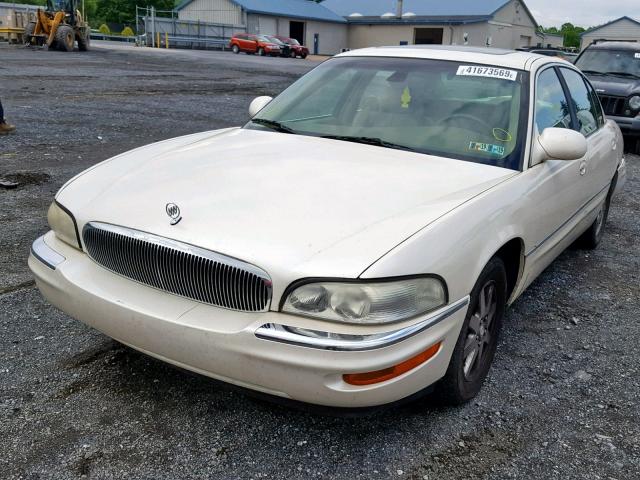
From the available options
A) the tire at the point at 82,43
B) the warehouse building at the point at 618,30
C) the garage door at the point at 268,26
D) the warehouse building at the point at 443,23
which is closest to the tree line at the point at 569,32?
the warehouse building at the point at 618,30

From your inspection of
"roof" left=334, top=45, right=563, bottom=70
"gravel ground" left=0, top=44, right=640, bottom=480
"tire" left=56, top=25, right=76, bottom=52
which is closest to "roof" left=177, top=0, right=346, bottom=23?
"tire" left=56, top=25, right=76, bottom=52

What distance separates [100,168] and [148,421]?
1329 mm

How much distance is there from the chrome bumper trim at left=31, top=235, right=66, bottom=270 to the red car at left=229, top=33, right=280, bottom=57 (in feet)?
132

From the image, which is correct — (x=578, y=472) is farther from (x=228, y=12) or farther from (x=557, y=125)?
(x=228, y=12)

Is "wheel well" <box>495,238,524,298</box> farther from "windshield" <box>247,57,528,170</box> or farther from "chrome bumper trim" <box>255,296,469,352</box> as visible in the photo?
"chrome bumper trim" <box>255,296,469,352</box>

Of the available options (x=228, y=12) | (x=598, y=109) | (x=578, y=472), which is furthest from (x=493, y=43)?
(x=578, y=472)

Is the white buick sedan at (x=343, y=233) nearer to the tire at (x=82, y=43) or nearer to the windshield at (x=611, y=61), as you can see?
the windshield at (x=611, y=61)

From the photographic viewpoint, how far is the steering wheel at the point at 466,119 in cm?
332

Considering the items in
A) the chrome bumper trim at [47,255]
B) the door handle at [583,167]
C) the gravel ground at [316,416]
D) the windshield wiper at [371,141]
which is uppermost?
the windshield wiper at [371,141]

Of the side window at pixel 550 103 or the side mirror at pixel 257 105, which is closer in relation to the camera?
the side window at pixel 550 103

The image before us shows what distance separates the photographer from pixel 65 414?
8.74 feet

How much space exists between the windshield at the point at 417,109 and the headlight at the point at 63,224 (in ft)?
4.55

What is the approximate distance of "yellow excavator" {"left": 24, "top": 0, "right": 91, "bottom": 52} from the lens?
92.8 ft

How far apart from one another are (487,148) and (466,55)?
0.83 m
